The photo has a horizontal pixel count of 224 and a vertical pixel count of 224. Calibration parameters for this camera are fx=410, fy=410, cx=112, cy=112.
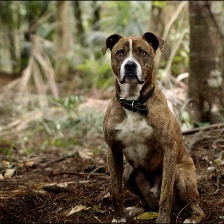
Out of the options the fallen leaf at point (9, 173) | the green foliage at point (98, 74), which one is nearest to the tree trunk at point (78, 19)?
the green foliage at point (98, 74)

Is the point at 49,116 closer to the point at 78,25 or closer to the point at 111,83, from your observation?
the point at 111,83

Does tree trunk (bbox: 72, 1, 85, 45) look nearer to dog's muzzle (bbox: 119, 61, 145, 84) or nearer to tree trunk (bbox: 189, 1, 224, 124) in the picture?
tree trunk (bbox: 189, 1, 224, 124)

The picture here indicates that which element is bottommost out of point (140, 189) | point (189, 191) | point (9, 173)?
point (9, 173)

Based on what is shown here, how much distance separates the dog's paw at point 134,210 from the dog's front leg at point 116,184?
0.18m

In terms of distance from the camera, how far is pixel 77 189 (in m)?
4.25

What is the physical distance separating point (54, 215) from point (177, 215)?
105 cm

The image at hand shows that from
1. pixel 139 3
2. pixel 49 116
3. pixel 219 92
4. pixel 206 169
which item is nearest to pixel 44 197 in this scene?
pixel 206 169

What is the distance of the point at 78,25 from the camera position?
16766 millimetres

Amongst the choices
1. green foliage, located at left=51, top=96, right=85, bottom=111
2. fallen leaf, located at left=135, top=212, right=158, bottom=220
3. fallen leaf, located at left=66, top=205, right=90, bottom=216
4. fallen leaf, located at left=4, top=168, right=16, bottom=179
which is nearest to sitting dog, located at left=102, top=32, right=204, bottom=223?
fallen leaf, located at left=135, top=212, right=158, bottom=220

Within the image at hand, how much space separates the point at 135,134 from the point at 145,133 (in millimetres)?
82

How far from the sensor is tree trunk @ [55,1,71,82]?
39.0 ft

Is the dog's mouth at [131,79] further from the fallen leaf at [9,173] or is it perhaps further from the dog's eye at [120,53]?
the fallen leaf at [9,173]

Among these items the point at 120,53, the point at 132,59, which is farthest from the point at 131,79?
the point at 120,53

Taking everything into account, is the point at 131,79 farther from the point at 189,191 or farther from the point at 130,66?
the point at 189,191
